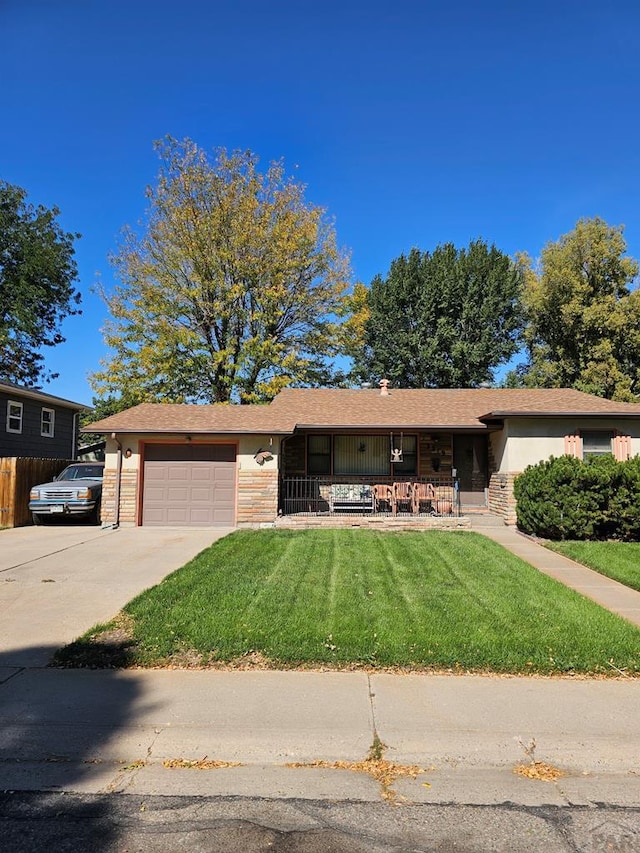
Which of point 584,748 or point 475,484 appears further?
point 475,484

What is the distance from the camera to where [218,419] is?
14977 millimetres

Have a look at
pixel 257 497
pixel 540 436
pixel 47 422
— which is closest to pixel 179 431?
pixel 257 497

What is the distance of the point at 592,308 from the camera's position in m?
25.6

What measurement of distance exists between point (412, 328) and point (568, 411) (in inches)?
681

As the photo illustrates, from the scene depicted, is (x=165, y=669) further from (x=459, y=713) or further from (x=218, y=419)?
(x=218, y=419)

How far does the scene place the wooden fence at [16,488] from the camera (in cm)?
1459

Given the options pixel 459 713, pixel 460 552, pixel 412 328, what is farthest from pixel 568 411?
pixel 412 328

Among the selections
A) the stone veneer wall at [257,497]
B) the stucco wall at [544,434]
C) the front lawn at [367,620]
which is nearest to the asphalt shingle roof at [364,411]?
the stucco wall at [544,434]

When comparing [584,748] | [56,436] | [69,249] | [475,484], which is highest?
[69,249]

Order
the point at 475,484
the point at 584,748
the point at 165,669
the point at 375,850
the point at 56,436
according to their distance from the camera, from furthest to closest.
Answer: the point at 56,436 → the point at 475,484 → the point at 165,669 → the point at 584,748 → the point at 375,850

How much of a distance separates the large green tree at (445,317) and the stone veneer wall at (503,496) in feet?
48.2

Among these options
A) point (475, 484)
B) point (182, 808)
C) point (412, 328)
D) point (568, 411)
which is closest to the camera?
point (182, 808)

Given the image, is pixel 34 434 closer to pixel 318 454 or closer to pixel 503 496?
pixel 318 454

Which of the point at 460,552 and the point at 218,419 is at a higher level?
the point at 218,419
